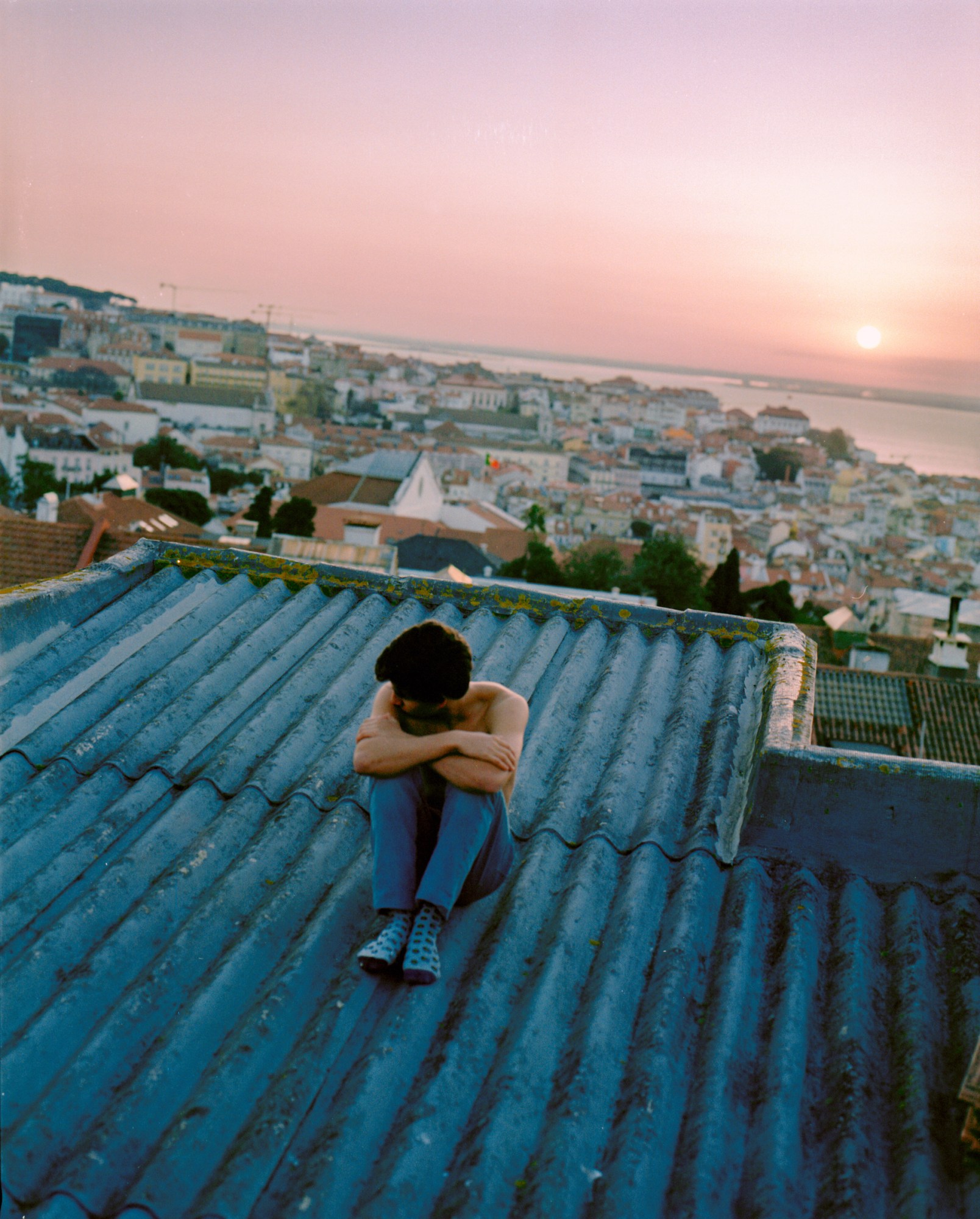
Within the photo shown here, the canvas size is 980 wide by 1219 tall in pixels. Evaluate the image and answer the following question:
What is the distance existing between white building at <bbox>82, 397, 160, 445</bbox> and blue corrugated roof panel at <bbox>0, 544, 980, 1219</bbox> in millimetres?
65341

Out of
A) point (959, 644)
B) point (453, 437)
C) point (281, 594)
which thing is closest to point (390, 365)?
point (453, 437)

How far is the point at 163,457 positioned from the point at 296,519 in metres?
28.4

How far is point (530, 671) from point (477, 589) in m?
0.51

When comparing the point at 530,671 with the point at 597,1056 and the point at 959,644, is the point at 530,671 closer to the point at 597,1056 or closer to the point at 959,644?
the point at 597,1056

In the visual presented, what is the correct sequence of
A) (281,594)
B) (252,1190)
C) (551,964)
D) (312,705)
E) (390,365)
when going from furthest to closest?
(390,365)
(281,594)
(312,705)
(551,964)
(252,1190)

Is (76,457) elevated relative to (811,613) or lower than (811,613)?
elevated

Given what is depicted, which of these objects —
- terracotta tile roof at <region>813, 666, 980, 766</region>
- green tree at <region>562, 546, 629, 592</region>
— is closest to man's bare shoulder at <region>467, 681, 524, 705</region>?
terracotta tile roof at <region>813, 666, 980, 766</region>

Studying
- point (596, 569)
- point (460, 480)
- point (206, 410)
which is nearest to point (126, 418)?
point (206, 410)

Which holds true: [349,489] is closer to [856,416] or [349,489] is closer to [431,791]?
[431,791]

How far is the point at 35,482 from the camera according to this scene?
152ft

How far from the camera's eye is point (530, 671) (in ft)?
8.51

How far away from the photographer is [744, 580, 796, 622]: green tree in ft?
103

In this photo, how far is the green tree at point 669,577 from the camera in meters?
29.2

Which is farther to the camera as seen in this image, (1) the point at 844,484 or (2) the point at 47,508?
(1) the point at 844,484
